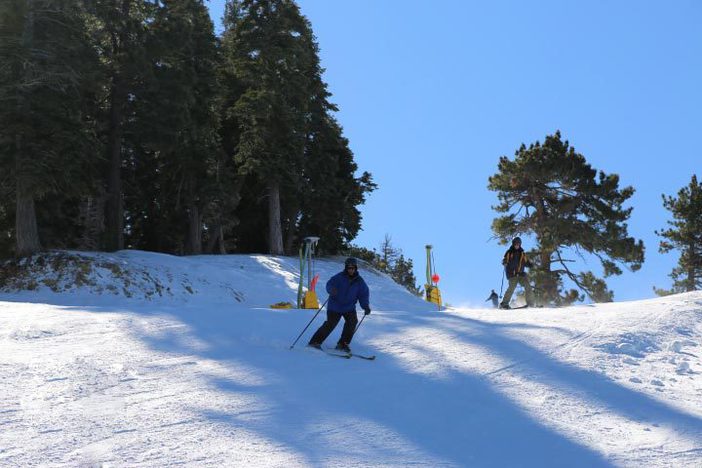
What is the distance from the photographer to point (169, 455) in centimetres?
573

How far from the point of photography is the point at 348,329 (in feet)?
33.6

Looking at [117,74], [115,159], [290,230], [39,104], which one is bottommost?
[290,230]

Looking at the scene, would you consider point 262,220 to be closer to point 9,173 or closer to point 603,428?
point 9,173

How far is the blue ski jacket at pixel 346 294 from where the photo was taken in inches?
408

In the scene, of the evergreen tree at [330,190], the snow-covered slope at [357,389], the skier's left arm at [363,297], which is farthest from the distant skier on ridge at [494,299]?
the evergreen tree at [330,190]

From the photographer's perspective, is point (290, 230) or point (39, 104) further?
point (290, 230)

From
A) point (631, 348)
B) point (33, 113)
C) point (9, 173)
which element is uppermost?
point (33, 113)

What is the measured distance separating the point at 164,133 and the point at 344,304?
20.3 metres

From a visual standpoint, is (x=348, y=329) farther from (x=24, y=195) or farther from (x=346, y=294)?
(x=24, y=195)

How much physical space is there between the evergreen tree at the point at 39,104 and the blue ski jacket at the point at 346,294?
47.5ft

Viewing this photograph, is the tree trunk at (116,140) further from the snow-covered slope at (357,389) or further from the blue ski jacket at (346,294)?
the blue ski jacket at (346,294)

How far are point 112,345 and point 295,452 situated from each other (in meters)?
5.09

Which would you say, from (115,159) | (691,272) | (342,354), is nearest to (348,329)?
(342,354)

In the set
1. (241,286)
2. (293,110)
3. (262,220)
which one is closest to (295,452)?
(241,286)
